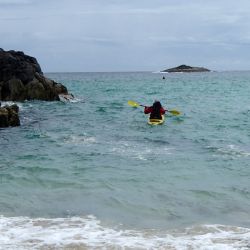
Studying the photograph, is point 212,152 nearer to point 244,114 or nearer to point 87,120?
point 87,120

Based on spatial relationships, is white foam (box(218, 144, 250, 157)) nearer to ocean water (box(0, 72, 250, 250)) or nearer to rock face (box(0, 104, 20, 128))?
ocean water (box(0, 72, 250, 250))

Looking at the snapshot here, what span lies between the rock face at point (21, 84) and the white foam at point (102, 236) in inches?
1406

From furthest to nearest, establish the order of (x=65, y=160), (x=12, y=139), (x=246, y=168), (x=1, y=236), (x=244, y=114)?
(x=244, y=114) < (x=12, y=139) < (x=65, y=160) < (x=246, y=168) < (x=1, y=236)

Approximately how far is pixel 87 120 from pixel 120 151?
489 inches

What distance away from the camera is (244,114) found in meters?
35.8

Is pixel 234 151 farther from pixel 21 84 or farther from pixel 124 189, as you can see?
pixel 21 84

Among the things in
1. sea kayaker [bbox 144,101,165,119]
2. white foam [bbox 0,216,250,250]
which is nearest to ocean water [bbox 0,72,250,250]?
white foam [bbox 0,216,250,250]

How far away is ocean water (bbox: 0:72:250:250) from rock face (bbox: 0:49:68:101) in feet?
66.2

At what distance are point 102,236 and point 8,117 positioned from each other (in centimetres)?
1738

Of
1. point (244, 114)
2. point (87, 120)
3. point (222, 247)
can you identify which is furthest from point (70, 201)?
point (244, 114)

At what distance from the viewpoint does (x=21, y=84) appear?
45438mm

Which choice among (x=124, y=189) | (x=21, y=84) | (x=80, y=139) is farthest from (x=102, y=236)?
(x=21, y=84)

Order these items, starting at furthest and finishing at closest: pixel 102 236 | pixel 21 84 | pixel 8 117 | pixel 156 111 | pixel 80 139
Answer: pixel 21 84 < pixel 156 111 < pixel 8 117 < pixel 80 139 < pixel 102 236

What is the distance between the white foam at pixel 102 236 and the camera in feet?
29.1
